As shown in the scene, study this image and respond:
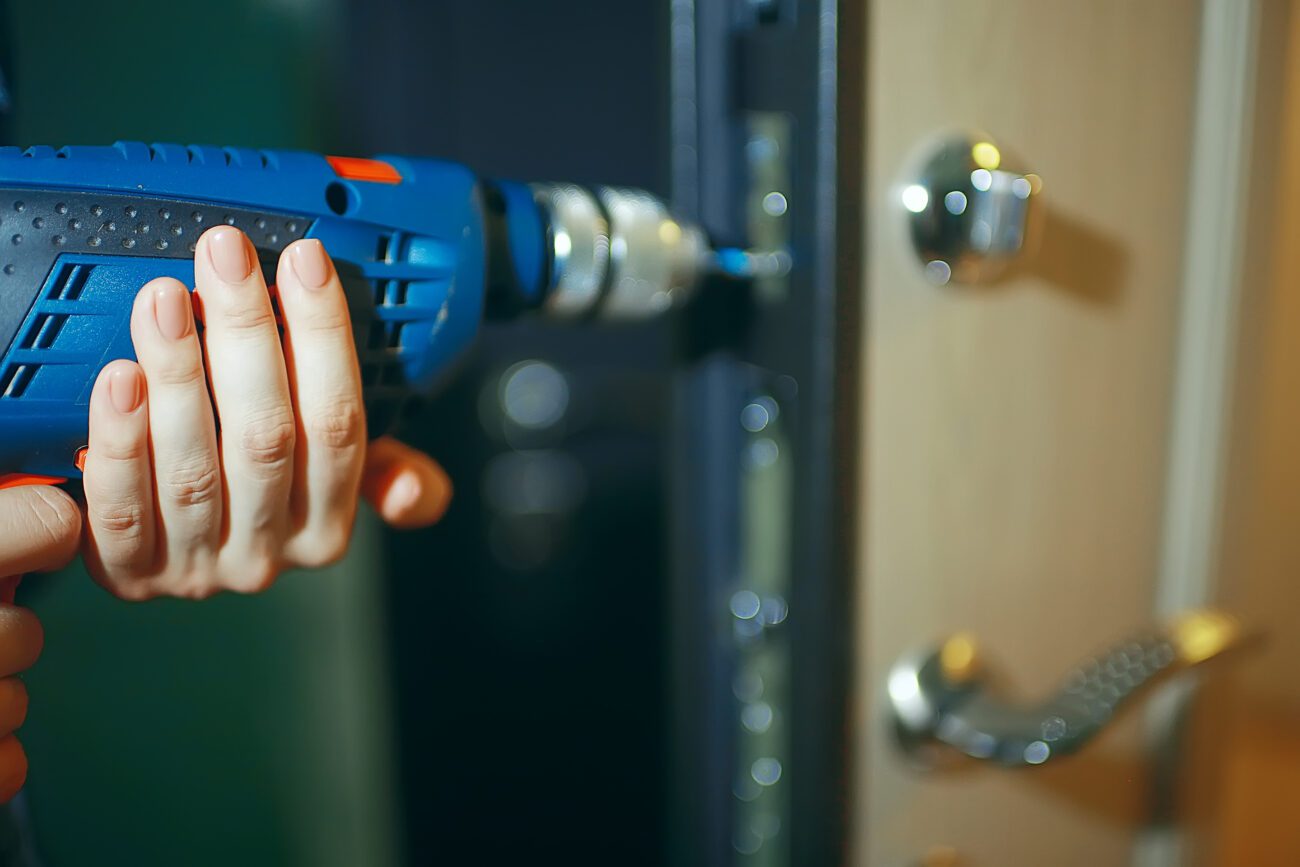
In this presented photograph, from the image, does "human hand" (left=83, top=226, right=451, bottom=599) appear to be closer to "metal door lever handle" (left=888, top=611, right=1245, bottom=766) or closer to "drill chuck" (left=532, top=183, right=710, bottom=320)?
"drill chuck" (left=532, top=183, right=710, bottom=320)

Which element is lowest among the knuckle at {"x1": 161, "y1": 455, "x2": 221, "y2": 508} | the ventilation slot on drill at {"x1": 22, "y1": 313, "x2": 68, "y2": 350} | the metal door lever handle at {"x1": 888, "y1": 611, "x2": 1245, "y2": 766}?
the metal door lever handle at {"x1": 888, "y1": 611, "x2": 1245, "y2": 766}

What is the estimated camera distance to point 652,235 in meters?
0.38

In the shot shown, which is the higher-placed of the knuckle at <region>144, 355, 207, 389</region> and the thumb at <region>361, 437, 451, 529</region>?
the knuckle at <region>144, 355, 207, 389</region>

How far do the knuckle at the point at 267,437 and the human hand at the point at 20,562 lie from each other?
0.06 metres

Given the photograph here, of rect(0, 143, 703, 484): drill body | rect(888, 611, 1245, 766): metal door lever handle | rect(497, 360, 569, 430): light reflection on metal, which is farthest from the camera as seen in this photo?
rect(497, 360, 569, 430): light reflection on metal

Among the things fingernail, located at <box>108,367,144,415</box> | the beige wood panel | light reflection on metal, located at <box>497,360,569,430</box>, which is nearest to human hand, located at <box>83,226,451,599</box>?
fingernail, located at <box>108,367,144,415</box>

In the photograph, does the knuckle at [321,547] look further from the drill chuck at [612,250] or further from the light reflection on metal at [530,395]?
the light reflection on metal at [530,395]

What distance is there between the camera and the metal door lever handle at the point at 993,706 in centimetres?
41

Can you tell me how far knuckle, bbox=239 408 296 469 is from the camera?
1.06ft

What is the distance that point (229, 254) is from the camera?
1.01 ft

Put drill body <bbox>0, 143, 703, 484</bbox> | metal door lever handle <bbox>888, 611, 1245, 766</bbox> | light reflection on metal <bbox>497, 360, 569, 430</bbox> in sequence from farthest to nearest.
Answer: light reflection on metal <bbox>497, 360, 569, 430</bbox>, metal door lever handle <bbox>888, 611, 1245, 766</bbox>, drill body <bbox>0, 143, 703, 484</bbox>

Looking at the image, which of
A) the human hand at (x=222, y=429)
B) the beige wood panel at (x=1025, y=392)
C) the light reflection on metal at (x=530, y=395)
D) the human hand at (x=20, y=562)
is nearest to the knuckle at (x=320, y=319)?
the human hand at (x=222, y=429)

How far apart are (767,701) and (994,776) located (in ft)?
0.41

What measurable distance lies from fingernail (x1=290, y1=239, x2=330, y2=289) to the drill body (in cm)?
2
